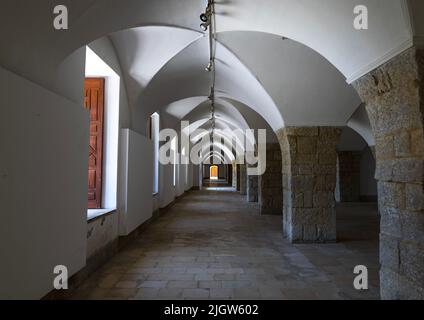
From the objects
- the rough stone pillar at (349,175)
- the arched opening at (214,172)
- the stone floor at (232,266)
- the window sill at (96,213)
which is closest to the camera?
the stone floor at (232,266)

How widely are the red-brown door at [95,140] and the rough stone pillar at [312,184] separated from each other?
2.91 metres

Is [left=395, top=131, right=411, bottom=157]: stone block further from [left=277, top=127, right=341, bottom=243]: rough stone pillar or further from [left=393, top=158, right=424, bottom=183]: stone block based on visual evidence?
[left=277, top=127, right=341, bottom=243]: rough stone pillar

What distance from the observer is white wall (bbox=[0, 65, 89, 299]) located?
1.79m

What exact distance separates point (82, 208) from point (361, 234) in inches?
198

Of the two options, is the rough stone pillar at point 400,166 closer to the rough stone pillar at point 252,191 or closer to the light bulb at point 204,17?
the light bulb at point 204,17

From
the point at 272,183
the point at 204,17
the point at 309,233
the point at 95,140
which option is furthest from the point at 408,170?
the point at 272,183

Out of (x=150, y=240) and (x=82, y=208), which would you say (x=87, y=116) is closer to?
(x=82, y=208)

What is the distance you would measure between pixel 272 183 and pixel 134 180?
4452 mm

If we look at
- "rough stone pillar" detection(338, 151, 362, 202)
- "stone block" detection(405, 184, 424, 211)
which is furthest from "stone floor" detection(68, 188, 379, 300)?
"rough stone pillar" detection(338, 151, 362, 202)

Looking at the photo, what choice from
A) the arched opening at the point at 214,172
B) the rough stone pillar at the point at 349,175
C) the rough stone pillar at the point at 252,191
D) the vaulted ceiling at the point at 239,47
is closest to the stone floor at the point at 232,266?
the vaulted ceiling at the point at 239,47

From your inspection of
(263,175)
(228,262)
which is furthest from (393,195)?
(263,175)

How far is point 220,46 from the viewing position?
392 centimetres

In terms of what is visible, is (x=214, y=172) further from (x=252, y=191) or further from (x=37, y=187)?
(x=37, y=187)

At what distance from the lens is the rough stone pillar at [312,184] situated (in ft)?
15.7
